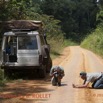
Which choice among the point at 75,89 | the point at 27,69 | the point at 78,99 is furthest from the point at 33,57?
the point at 78,99

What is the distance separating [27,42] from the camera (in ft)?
58.5

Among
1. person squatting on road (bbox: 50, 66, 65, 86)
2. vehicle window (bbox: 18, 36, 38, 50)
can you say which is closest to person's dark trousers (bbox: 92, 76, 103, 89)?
person squatting on road (bbox: 50, 66, 65, 86)

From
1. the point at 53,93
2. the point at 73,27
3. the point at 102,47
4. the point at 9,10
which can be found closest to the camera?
the point at 53,93

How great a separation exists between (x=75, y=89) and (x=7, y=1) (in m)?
11.7

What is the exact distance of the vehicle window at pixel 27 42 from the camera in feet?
57.9

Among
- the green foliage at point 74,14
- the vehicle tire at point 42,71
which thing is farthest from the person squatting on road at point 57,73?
the green foliage at point 74,14

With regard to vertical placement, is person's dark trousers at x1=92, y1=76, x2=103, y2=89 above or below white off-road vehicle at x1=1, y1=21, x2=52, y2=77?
below

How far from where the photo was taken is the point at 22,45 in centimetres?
A: 1778

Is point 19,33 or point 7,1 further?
point 7,1

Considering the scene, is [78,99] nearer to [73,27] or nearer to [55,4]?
[55,4]

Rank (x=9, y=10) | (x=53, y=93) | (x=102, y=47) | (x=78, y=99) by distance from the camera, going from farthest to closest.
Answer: (x=102, y=47) < (x=9, y=10) < (x=53, y=93) < (x=78, y=99)

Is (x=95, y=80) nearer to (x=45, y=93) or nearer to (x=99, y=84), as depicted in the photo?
(x=99, y=84)

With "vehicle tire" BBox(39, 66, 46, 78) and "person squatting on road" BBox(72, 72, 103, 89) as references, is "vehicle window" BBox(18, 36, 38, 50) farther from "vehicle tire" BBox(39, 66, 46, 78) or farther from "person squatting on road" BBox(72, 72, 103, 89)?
"person squatting on road" BBox(72, 72, 103, 89)

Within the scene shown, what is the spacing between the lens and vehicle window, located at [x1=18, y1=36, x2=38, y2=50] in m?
17.6
